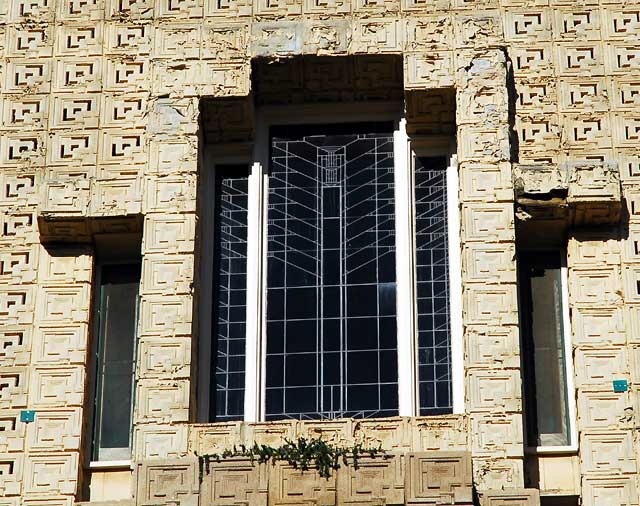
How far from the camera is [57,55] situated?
749 inches

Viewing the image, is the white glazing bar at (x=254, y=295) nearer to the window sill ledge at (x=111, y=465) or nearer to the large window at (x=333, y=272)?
the large window at (x=333, y=272)

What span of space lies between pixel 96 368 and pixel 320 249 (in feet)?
8.52

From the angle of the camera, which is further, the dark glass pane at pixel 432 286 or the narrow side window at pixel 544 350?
the dark glass pane at pixel 432 286

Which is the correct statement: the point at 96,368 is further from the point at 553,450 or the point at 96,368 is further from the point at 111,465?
the point at 553,450

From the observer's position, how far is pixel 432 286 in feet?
59.0

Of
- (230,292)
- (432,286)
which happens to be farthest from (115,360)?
(432,286)

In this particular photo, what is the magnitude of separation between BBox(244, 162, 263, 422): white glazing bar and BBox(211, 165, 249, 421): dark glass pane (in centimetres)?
7

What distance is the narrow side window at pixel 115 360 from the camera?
1766cm

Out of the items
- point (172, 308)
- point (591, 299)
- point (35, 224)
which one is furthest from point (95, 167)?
point (591, 299)

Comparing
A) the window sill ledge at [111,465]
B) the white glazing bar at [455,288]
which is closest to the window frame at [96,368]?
the window sill ledge at [111,465]

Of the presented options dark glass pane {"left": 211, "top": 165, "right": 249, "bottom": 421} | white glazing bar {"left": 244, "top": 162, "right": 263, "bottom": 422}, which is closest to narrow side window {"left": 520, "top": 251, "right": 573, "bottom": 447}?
white glazing bar {"left": 244, "top": 162, "right": 263, "bottom": 422}

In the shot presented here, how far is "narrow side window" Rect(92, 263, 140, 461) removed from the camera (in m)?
17.7

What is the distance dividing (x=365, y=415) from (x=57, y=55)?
524 cm

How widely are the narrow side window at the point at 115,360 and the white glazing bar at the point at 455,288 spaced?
3266 mm
